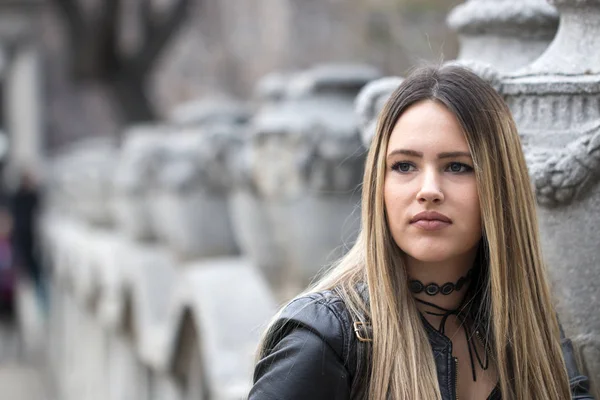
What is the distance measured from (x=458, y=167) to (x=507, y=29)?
1.05 m

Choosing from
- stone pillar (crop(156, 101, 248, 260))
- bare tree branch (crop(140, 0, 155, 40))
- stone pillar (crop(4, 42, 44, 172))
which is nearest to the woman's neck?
stone pillar (crop(156, 101, 248, 260))

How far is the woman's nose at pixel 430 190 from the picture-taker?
2316mm

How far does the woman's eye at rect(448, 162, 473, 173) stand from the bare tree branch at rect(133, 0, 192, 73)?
12744 millimetres

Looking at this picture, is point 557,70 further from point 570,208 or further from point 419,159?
point 419,159

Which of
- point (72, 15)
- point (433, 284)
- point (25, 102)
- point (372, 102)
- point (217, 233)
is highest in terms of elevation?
→ point (25, 102)

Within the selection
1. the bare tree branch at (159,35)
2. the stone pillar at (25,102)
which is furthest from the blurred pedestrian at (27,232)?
the stone pillar at (25,102)

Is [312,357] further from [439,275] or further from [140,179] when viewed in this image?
[140,179]

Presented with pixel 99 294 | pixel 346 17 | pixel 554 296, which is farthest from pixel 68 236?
pixel 554 296

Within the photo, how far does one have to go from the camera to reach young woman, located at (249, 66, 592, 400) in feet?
7.50

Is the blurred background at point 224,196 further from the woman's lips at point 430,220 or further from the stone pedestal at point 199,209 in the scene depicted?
the woman's lips at point 430,220

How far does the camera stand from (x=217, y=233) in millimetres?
6395

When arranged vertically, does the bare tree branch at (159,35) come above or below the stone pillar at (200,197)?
above

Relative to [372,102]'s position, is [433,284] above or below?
below

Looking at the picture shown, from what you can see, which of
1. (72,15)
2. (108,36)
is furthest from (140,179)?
(72,15)
